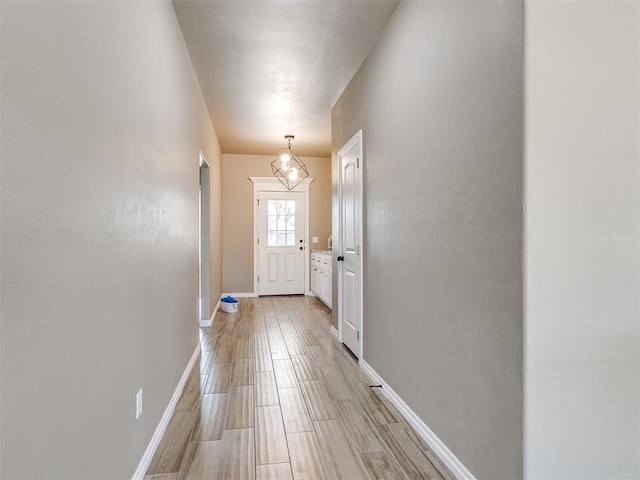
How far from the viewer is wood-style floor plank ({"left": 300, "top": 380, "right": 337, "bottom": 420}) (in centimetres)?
235

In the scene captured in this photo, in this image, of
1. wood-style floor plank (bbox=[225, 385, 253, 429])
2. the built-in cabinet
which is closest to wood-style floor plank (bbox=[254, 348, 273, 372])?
wood-style floor plank (bbox=[225, 385, 253, 429])

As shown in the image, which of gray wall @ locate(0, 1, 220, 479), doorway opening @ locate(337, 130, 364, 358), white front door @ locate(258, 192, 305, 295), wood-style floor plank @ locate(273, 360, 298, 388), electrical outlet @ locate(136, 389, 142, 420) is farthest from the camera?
white front door @ locate(258, 192, 305, 295)

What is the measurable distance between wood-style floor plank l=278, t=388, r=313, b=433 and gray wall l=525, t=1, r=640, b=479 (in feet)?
4.12

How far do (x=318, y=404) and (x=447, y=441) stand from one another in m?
0.93

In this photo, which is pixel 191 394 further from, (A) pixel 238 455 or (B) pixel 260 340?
(B) pixel 260 340

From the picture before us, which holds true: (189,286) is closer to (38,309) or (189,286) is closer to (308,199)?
(38,309)

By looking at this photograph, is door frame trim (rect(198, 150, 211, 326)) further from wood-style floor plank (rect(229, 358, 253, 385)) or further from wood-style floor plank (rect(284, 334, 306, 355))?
wood-style floor plank (rect(229, 358, 253, 385))

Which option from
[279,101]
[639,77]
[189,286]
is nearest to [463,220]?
[639,77]

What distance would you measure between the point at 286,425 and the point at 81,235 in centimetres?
164

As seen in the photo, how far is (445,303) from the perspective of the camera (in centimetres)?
188

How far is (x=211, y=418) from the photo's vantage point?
7.55 ft

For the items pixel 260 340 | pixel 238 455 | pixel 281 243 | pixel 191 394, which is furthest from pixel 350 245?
pixel 281 243

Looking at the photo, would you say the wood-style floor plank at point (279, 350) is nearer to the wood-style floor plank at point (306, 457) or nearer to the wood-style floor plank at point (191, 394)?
the wood-style floor plank at point (191, 394)

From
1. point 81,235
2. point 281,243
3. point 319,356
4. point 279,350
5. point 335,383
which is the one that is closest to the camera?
point 81,235
